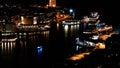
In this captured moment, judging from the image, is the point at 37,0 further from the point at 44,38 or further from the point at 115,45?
the point at 115,45

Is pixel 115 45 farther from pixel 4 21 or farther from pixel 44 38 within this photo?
pixel 4 21

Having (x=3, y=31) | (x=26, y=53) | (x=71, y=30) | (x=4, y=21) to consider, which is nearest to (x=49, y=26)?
(x=71, y=30)

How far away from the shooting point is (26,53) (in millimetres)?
11414

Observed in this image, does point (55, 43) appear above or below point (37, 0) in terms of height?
below

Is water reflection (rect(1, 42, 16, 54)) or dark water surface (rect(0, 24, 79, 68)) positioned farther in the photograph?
water reflection (rect(1, 42, 16, 54))

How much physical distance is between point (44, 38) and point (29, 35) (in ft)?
3.22

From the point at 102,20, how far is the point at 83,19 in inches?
173

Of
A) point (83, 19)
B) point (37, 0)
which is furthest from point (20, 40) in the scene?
point (37, 0)

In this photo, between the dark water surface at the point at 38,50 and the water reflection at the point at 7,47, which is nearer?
the dark water surface at the point at 38,50

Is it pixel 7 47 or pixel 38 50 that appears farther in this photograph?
pixel 7 47

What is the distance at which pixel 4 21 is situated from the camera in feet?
54.7

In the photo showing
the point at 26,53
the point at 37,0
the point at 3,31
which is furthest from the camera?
the point at 37,0

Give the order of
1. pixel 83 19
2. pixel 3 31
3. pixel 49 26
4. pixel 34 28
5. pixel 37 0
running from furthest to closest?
pixel 37 0 → pixel 83 19 → pixel 49 26 → pixel 34 28 → pixel 3 31

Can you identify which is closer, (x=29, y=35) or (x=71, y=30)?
(x=29, y=35)
